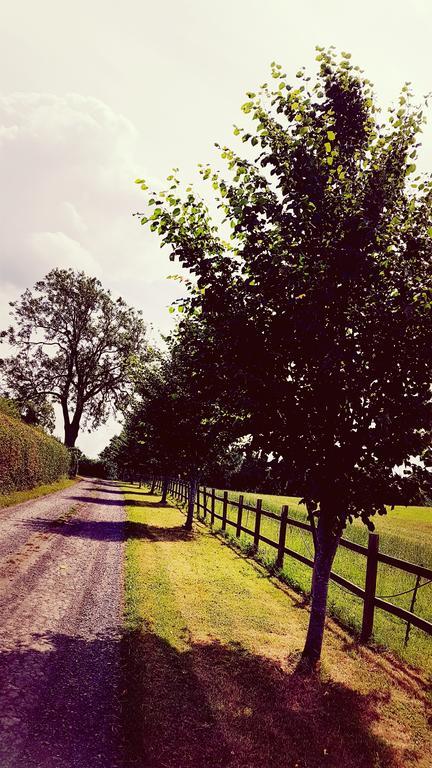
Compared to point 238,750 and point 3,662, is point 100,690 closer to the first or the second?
point 3,662

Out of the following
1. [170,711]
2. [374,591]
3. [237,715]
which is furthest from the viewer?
[374,591]

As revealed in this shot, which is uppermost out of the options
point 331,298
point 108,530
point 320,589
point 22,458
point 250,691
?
point 331,298

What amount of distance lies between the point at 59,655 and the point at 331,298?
5.75 metres

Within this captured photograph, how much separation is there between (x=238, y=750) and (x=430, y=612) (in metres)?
6.77

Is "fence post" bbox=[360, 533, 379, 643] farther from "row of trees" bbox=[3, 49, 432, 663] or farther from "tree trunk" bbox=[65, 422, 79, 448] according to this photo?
"tree trunk" bbox=[65, 422, 79, 448]

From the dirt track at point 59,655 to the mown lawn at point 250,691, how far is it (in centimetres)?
28

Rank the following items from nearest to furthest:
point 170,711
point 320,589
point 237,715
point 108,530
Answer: point 170,711, point 237,715, point 320,589, point 108,530

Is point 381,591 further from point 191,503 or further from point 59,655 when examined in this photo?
point 191,503

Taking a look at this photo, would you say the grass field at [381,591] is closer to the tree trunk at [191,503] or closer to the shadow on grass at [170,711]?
the tree trunk at [191,503]

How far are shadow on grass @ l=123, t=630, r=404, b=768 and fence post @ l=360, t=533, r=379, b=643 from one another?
203 cm

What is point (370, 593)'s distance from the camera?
25.4 ft

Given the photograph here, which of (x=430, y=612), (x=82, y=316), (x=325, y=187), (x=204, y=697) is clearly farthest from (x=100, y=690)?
(x=82, y=316)

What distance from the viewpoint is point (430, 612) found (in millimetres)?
9109

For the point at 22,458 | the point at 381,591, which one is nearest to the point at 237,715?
the point at 381,591
